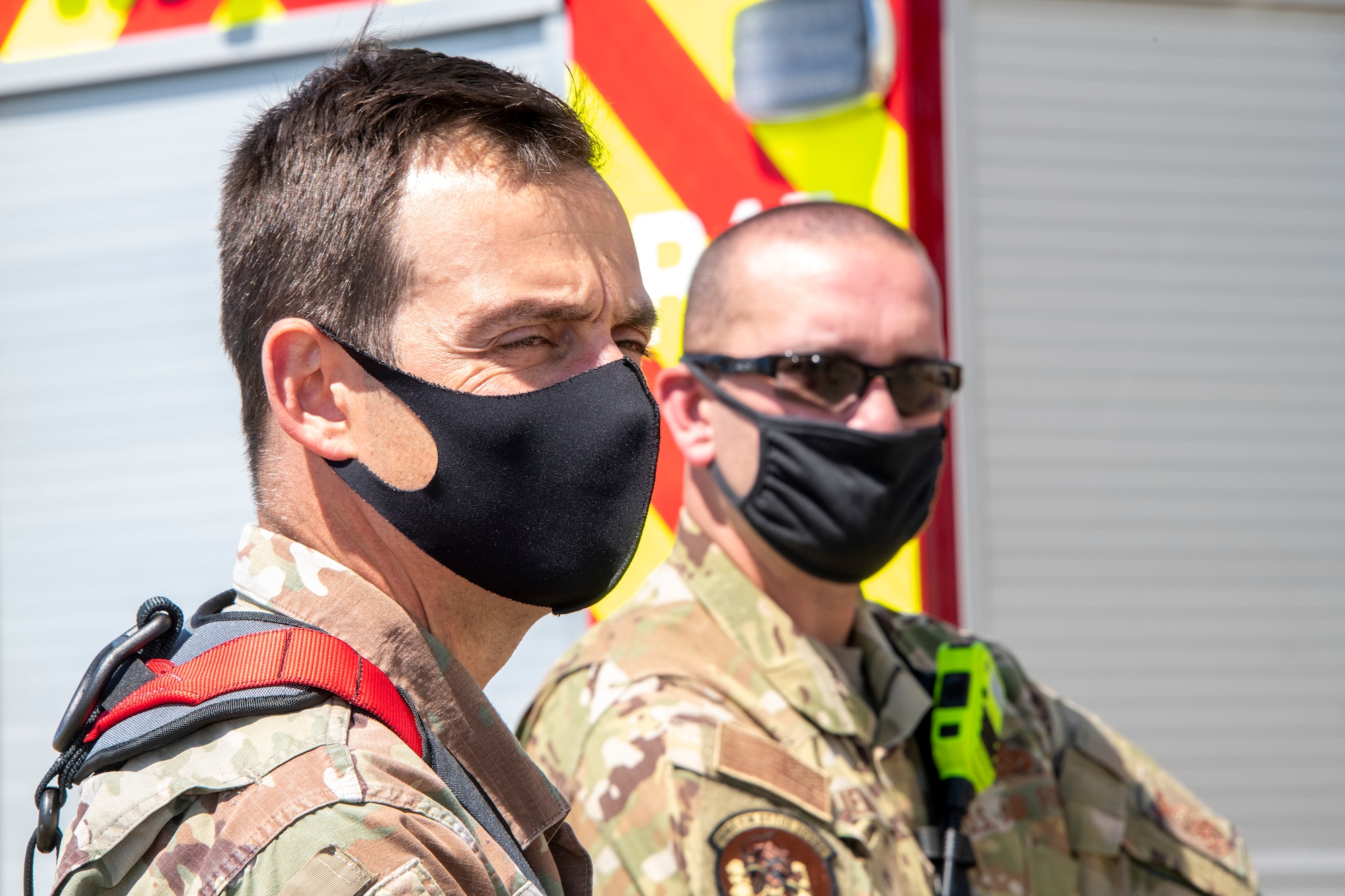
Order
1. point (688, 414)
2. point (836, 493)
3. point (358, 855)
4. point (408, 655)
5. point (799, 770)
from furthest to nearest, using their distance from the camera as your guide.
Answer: point (688, 414), point (836, 493), point (799, 770), point (408, 655), point (358, 855)

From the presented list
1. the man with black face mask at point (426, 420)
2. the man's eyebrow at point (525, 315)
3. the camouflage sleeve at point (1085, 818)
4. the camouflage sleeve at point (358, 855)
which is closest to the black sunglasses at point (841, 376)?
the camouflage sleeve at point (1085, 818)

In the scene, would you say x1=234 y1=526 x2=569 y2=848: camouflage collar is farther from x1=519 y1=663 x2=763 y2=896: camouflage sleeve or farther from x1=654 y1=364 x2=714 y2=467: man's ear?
x1=654 y1=364 x2=714 y2=467: man's ear

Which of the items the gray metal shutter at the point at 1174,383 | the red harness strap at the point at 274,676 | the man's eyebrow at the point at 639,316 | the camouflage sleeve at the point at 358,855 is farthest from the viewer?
the gray metal shutter at the point at 1174,383

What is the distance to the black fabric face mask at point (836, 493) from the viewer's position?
6.40 ft

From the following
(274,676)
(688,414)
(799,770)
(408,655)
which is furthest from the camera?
(688,414)

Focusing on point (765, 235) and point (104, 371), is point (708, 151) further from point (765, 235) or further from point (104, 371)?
point (104, 371)

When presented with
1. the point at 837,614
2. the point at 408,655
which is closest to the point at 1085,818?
the point at 837,614

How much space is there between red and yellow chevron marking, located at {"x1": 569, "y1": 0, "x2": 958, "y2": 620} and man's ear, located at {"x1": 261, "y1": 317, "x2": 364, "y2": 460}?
0.94 meters

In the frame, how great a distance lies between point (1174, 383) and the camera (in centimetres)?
230

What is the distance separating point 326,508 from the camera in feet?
3.72

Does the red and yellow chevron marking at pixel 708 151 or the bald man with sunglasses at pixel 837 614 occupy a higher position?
the red and yellow chevron marking at pixel 708 151

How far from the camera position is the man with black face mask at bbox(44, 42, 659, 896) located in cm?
103

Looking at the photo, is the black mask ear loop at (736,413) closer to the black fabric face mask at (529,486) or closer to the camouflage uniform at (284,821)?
the black fabric face mask at (529,486)

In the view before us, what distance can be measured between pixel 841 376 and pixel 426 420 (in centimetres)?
98
